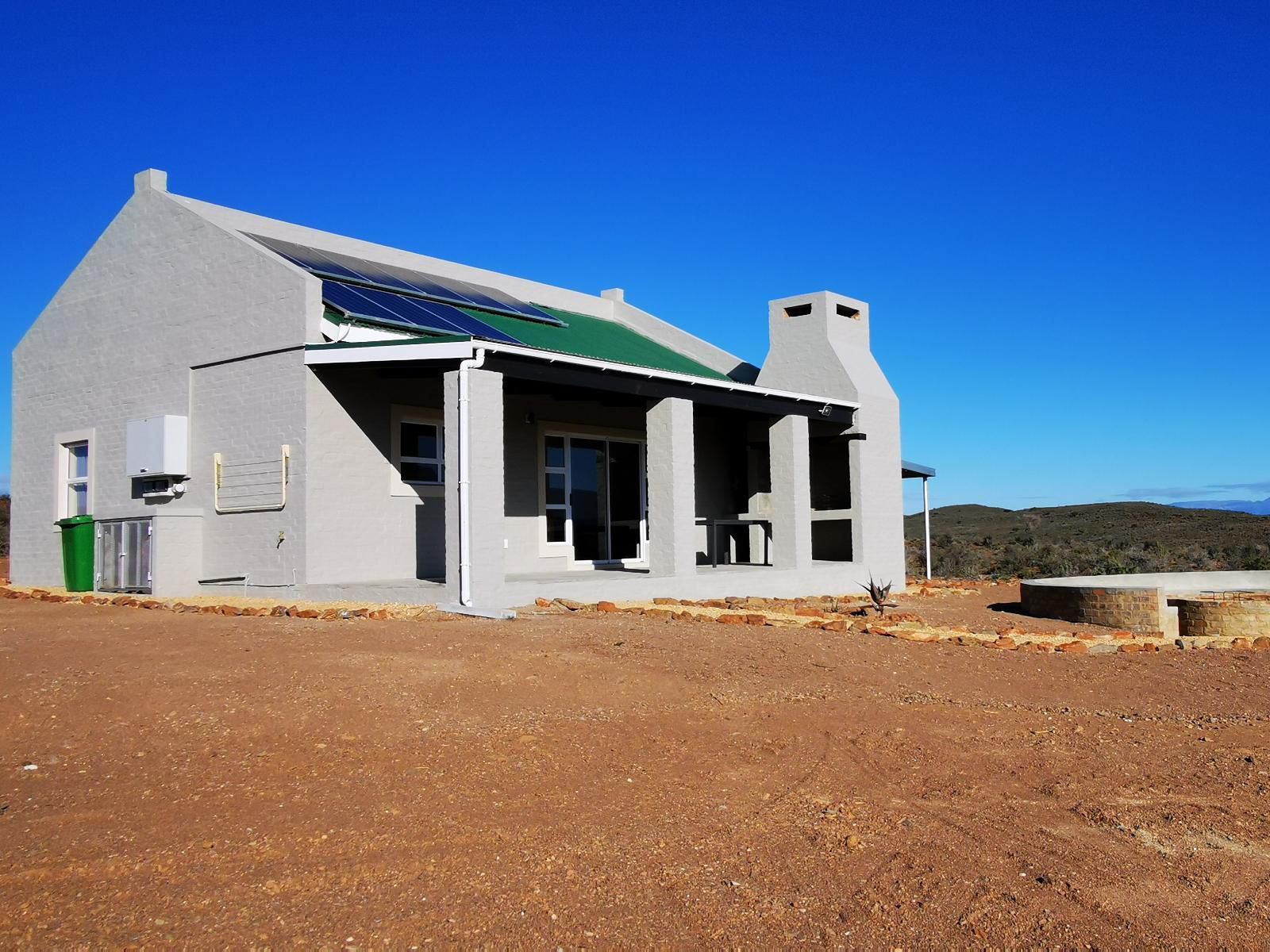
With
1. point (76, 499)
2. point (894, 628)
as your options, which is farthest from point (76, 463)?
point (894, 628)

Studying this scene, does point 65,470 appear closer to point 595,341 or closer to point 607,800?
point 595,341

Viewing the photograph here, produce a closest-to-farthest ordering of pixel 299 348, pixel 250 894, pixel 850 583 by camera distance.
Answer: pixel 250 894
pixel 299 348
pixel 850 583

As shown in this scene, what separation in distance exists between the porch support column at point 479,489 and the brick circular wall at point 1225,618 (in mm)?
8468

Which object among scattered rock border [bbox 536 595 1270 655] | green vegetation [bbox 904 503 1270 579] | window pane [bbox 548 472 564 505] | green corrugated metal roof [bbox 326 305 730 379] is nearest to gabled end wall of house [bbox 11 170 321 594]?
green corrugated metal roof [bbox 326 305 730 379]

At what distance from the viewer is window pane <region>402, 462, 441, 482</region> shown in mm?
14719

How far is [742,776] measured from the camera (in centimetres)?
562

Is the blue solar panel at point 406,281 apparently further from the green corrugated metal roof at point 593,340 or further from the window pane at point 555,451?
the window pane at point 555,451

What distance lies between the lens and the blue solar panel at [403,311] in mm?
13766

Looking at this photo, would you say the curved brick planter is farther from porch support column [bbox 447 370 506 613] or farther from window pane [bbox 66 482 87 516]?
window pane [bbox 66 482 87 516]

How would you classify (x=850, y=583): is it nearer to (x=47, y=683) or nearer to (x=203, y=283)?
(x=203, y=283)

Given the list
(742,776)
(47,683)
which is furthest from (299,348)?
(742,776)

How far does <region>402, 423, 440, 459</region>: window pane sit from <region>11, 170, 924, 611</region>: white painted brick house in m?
0.03

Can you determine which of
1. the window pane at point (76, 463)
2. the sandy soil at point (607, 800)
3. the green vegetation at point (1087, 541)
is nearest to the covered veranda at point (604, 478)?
the sandy soil at point (607, 800)

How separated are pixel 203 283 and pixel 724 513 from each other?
10.2 meters
